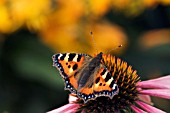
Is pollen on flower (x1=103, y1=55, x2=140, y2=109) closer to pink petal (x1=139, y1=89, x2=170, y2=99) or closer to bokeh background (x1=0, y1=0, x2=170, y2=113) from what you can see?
pink petal (x1=139, y1=89, x2=170, y2=99)

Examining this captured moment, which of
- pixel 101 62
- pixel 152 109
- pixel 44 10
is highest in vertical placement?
pixel 44 10

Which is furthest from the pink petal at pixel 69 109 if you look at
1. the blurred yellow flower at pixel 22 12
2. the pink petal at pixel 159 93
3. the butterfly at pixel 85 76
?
the blurred yellow flower at pixel 22 12

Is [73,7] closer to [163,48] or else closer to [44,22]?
[44,22]

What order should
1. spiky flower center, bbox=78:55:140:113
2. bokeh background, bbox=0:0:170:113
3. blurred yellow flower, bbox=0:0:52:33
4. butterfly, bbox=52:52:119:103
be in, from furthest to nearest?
bokeh background, bbox=0:0:170:113
blurred yellow flower, bbox=0:0:52:33
spiky flower center, bbox=78:55:140:113
butterfly, bbox=52:52:119:103

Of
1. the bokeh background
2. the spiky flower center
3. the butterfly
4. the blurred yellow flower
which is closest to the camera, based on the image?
the butterfly

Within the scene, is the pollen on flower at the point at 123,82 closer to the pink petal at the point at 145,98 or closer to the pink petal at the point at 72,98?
the pink petal at the point at 145,98

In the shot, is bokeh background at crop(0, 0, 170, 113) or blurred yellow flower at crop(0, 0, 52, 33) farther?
bokeh background at crop(0, 0, 170, 113)

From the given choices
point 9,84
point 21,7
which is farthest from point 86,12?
point 9,84

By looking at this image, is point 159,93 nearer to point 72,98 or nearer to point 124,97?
point 124,97

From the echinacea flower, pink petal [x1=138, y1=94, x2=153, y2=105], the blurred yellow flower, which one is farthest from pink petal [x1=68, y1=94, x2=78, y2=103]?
the blurred yellow flower
